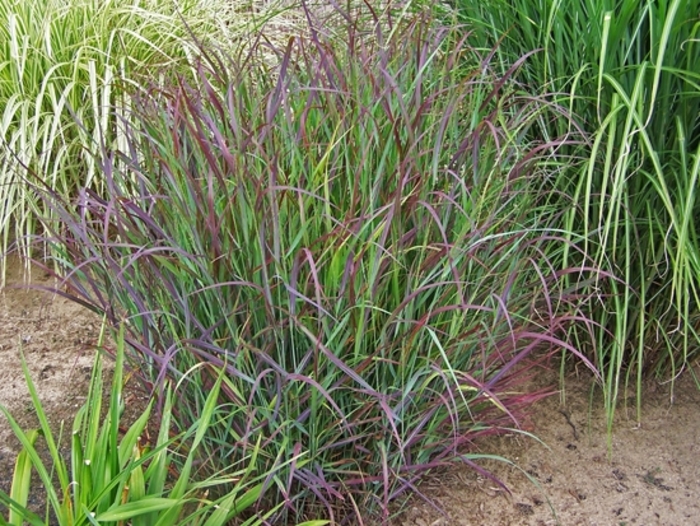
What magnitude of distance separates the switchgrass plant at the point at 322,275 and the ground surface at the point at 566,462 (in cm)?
18

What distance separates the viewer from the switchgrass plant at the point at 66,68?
2.71 metres

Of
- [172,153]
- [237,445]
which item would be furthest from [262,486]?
[172,153]

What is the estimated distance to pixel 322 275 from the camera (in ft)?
5.16

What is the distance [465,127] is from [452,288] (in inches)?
18.3

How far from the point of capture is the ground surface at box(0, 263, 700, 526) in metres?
1.85

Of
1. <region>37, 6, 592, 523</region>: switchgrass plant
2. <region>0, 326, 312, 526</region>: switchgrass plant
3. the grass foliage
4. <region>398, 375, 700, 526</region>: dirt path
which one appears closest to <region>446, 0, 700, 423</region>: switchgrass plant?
<region>398, 375, 700, 526</region>: dirt path

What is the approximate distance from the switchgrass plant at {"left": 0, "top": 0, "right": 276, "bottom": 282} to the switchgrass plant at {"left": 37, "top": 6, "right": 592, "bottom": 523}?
41.0 inches

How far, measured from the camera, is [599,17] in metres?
1.85

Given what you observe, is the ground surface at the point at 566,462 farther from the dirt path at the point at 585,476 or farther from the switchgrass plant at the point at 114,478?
the switchgrass plant at the point at 114,478

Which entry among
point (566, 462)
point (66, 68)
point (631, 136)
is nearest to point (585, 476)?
point (566, 462)

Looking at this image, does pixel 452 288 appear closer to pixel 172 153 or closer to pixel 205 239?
pixel 205 239

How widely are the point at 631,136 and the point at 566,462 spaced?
83 cm

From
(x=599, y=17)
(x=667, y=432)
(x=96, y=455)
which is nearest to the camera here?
(x=96, y=455)

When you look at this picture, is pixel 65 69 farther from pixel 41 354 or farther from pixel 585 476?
pixel 585 476
